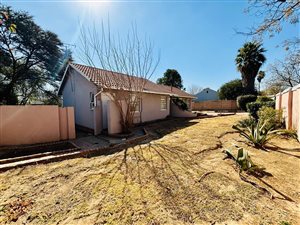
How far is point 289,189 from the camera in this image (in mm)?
3477

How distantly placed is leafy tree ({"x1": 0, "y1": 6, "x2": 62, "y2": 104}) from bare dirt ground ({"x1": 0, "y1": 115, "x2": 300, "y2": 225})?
15.8 m

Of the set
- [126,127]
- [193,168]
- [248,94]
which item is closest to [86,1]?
[126,127]

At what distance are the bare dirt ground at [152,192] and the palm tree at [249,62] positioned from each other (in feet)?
74.9

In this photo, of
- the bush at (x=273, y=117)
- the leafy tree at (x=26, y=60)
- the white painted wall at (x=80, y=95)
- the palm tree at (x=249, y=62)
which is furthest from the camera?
the palm tree at (x=249, y=62)

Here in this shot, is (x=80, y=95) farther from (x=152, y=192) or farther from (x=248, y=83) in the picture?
(x=248, y=83)

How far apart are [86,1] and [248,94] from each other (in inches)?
1053

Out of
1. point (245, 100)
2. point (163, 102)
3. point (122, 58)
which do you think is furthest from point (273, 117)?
point (245, 100)

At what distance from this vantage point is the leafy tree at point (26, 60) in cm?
1528

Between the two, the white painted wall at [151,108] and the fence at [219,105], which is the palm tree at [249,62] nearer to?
the fence at [219,105]

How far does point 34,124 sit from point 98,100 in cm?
370

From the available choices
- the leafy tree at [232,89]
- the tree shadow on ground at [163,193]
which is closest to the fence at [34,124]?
the tree shadow on ground at [163,193]

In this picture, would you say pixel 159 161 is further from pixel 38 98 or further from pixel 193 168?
pixel 38 98

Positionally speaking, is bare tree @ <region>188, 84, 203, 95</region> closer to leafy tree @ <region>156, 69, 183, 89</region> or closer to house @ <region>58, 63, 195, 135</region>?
leafy tree @ <region>156, 69, 183, 89</region>

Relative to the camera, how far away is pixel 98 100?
407 inches
